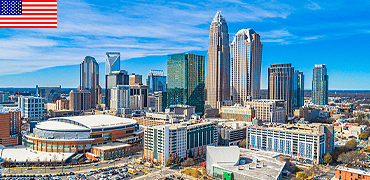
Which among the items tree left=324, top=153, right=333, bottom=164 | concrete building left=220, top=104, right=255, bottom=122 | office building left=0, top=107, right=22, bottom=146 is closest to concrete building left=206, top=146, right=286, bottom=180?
tree left=324, top=153, right=333, bottom=164

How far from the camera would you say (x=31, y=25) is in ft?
144

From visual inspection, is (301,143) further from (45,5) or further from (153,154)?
(45,5)

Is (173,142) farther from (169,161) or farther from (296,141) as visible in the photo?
(296,141)

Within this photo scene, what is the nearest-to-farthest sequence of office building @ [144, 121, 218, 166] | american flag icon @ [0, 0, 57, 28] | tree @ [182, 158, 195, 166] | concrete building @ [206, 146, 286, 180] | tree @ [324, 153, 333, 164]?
american flag icon @ [0, 0, 57, 28] < concrete building @ [206, 146, 286, 180] < tree @ [182, 158, 195, 166] < office building @ [144, 121, 218, 166] < tree @ [324, 153, 333, 164]

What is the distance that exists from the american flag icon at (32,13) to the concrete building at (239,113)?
139 meters

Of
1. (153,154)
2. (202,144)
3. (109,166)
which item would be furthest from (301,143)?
(109,166)

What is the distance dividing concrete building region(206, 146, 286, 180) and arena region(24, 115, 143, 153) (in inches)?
1829

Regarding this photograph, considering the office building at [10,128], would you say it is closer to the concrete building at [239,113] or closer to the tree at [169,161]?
the tree at [169,161]

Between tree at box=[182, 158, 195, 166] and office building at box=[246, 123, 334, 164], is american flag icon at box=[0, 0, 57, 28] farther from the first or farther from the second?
office building at box=[246, 123, 334, 164]

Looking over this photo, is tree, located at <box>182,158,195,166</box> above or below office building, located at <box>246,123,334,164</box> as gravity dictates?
below

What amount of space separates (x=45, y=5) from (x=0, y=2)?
625 cm

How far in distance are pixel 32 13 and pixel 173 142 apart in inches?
2351

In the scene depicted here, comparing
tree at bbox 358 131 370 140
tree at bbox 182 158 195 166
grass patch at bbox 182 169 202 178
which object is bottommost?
grass patch at bbox 182 169 202 178

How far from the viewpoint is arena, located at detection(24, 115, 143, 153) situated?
102 metres
